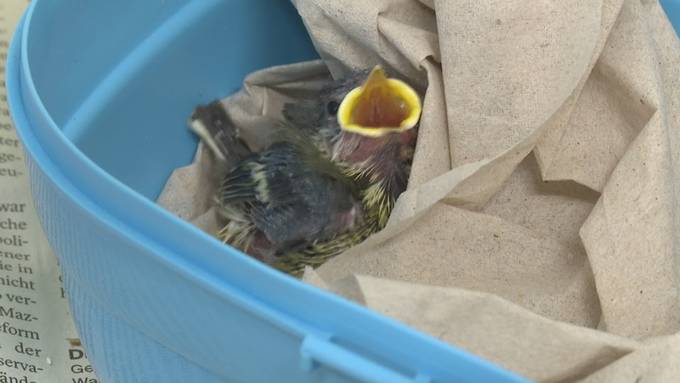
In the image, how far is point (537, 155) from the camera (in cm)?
69

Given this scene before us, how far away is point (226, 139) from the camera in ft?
2.66

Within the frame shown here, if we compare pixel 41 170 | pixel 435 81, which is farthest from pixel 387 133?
pixel 41 170

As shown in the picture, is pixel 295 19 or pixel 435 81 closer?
pixel 435 81

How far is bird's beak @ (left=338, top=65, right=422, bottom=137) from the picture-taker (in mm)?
696

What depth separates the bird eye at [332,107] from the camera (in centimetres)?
75

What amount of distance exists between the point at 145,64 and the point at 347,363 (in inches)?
17.2

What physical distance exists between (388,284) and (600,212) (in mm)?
238

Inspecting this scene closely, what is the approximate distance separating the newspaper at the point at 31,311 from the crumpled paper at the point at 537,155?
36cm

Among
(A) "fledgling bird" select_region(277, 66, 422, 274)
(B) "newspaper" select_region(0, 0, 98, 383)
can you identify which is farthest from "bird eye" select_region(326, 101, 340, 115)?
(B) "newspaper" select_region(0, 0, 98, 383)

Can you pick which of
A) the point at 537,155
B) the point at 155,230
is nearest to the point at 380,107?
the point at 537,155

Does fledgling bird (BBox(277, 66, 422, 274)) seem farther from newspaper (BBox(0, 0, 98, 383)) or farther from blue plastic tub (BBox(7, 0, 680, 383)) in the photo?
newspaper (BBox(0, 0, 98, 383))

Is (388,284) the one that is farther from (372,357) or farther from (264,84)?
(264,84)

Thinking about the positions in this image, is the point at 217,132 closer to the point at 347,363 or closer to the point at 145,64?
the point at 145,64

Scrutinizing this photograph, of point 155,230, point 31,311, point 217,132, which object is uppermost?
point 155,230
